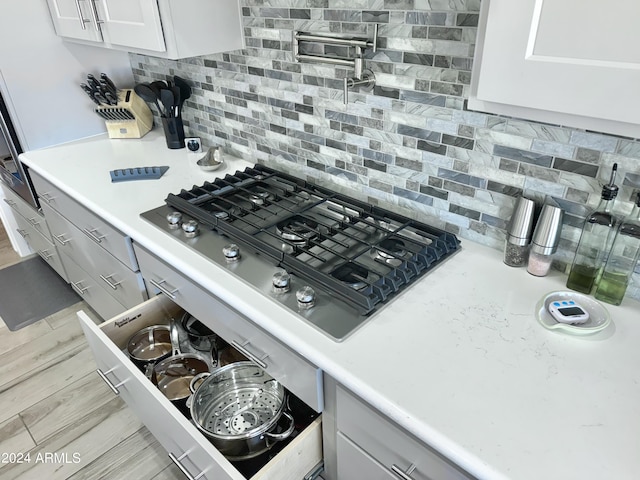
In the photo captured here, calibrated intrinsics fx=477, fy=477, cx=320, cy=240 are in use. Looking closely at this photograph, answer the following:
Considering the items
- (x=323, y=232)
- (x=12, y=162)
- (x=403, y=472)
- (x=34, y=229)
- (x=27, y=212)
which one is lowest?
(x=34, y=229)

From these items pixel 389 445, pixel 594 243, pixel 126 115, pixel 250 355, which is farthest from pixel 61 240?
pixel 594 243

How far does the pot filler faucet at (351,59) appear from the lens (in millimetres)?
1355

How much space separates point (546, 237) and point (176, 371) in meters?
1.22

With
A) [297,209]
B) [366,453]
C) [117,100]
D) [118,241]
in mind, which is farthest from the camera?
[117,100]

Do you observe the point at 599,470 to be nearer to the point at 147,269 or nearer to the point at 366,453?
the point at 366,453

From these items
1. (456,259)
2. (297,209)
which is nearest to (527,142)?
(456,259)

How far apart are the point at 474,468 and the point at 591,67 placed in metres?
0.66

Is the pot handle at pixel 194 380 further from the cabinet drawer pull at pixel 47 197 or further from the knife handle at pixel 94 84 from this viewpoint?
the knife handle at pixel 94 84

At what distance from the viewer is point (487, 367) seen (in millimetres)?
958

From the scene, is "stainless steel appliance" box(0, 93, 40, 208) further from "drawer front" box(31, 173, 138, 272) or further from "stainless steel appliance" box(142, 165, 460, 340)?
"stainless steel appliance" box(142, 165, 460, 340)

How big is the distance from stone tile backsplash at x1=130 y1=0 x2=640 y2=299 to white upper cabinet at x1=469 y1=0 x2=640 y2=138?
0.32 meters

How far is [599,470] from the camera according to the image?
757 millimetres

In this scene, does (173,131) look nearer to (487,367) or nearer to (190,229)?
(190,229)

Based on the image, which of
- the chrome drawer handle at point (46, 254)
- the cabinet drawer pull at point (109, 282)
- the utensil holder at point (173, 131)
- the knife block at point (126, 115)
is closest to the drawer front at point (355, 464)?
the cabinet drawer pull at point (109, 282)
